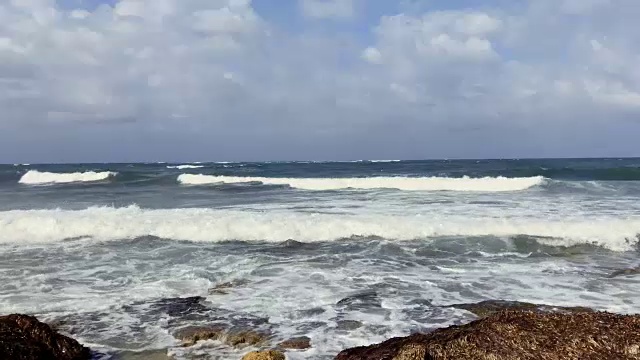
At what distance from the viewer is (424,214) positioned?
619 inches

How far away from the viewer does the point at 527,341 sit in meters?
4.04

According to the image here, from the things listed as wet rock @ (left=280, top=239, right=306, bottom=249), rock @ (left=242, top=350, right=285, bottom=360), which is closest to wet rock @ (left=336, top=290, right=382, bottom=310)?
rock @ (left=242, top=350, right=285, bottom=360)

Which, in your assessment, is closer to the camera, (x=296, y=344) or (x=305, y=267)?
(x=296, y=344)

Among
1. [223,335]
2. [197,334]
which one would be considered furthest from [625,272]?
[197,334]

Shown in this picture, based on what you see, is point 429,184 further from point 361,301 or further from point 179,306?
point 179,306

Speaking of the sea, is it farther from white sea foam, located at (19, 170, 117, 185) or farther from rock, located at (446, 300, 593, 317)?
white sea foam, located at (19, 170, 117, 185)

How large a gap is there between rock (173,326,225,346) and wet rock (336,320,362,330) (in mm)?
1393

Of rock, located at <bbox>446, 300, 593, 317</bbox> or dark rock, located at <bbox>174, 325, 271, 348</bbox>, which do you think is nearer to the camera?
dark rock, located at <bbox>174, 325, 271, 348</bbox>

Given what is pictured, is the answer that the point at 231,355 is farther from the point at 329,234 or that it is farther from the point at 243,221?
the point at 243,221

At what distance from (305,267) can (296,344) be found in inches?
159

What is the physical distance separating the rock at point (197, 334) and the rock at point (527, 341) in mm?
1875

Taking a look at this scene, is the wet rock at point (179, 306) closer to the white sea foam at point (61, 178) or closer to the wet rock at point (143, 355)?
the wet rock at point (143, 355)

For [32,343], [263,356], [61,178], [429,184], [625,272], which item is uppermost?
[61,178]

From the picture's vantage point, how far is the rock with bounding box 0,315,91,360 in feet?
13.9
